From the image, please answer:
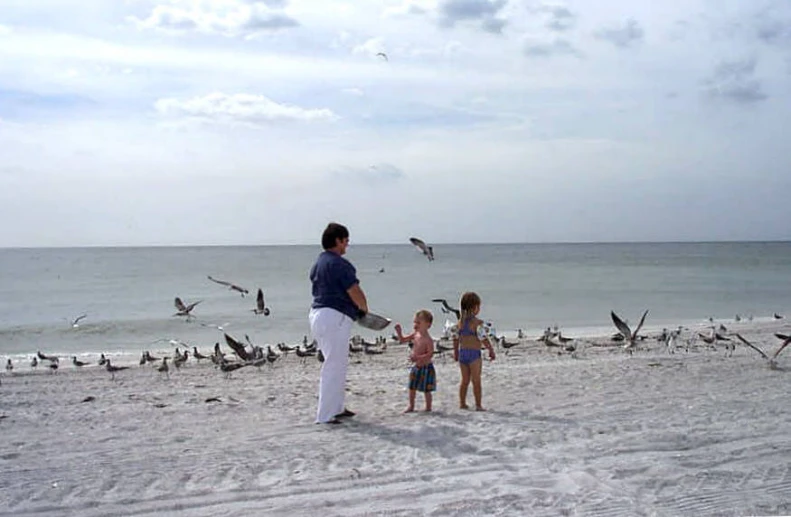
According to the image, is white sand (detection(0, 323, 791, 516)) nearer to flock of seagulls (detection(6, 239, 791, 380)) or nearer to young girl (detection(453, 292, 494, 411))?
young girl (detection(453, 292, 494, 411))

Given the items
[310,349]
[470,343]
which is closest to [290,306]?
[310,349]

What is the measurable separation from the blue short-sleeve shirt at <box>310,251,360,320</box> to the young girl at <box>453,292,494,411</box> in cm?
128

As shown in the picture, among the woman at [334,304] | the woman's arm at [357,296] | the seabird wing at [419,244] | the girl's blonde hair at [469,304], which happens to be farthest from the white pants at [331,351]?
the seabird wing at [419,244]

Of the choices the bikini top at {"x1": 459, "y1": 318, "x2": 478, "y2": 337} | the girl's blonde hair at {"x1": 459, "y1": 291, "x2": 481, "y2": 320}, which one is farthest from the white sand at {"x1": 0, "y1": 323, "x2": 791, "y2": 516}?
the girl's blonde hair at {"x1": 459, "y1": 291, "x2": 481, "y2": 320}

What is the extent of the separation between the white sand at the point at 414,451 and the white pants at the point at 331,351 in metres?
0.25

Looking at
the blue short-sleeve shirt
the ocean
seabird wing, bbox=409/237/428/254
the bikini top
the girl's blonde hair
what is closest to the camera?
the blue short-sleeve shirt

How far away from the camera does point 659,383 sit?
998 centimetres

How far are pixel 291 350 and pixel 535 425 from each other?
9707 millimetres

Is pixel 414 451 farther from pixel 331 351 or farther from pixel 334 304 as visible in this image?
pixel 334 304

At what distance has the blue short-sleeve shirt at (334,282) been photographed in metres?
7.30

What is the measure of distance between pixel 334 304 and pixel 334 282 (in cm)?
21

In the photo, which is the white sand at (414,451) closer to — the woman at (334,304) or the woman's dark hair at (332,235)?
the woman at (334,304)

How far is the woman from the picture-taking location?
732cm

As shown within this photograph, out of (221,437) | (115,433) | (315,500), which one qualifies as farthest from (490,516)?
(115,433)
